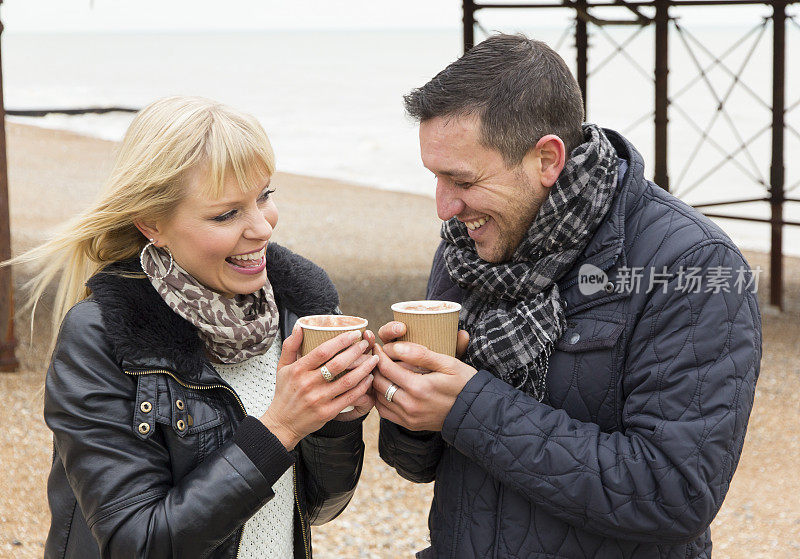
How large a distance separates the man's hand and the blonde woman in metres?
0.07

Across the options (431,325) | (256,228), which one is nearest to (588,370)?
(431,325)

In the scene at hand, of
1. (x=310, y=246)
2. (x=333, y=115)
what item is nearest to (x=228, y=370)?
(x=310, y=246)

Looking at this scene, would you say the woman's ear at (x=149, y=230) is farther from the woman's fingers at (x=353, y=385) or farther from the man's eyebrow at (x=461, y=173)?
the man's eyebrow at (x=461, y=173)

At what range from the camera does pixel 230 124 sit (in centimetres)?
225

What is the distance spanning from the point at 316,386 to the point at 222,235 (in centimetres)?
48

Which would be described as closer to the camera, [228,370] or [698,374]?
[698,374]

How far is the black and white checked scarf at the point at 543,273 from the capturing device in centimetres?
217

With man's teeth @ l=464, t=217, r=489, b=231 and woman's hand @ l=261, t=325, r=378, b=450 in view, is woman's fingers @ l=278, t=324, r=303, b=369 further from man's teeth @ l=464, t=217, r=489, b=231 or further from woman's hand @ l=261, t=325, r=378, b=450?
man's teeth @ l=464, t=217, r=489, b=231

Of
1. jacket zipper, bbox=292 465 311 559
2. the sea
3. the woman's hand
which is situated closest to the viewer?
A: the woman's hand

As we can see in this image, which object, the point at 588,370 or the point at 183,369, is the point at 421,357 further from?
the point at 183,369

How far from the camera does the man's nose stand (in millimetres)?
2281

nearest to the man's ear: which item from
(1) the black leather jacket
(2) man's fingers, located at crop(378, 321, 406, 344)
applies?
(2) man's fingers, located at crop(378, 321, 406, 344)

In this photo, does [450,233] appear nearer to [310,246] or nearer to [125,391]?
[125,391]

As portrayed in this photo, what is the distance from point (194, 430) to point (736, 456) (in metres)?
1.33
